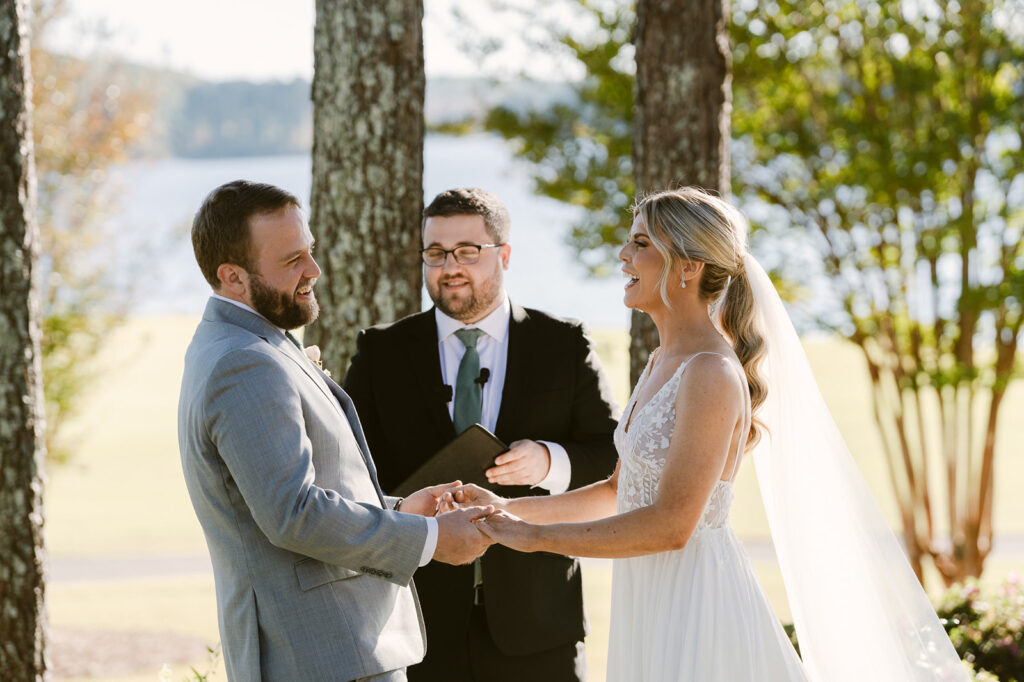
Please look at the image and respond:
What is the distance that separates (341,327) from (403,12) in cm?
141

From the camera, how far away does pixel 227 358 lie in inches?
103

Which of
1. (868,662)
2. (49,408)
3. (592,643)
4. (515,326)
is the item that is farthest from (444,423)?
(49,408)

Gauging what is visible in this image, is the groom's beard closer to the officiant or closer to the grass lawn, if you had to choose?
the officiant

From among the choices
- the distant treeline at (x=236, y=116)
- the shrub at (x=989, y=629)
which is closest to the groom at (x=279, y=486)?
the shrub at (x=989, y=629)

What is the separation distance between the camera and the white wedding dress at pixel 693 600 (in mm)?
3006

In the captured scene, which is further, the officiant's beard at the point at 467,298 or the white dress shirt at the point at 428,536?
the officiant's beard at the point at 467,298

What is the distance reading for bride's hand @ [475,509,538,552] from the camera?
299 centimetres

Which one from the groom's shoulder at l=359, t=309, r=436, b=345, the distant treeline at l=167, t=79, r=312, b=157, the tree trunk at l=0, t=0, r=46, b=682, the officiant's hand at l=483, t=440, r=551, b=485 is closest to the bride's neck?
the officiant's hand at l=483, t=440, r=551, b=485

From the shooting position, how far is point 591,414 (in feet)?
12.4

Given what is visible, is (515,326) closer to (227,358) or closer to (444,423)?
(444,423)

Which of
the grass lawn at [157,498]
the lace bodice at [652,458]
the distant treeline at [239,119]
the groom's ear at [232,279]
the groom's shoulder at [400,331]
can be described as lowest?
the grass lawn at [157,498]

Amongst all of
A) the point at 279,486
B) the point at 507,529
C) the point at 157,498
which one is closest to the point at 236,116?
the point at 157,498

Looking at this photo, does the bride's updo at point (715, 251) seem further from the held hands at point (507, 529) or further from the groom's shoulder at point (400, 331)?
the groom's shoulder at point (400, 331)

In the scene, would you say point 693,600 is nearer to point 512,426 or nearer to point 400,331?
point 512,426
